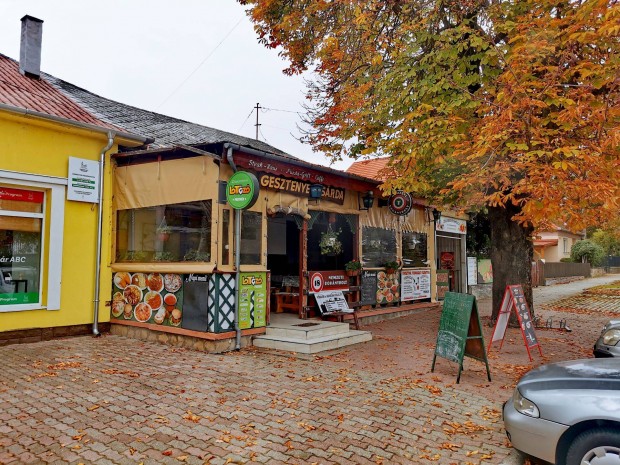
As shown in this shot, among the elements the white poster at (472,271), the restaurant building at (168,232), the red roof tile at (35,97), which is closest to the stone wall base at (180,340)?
the restaurant building at (168,232)

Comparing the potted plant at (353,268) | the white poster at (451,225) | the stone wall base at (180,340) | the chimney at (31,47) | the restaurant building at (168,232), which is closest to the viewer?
the stone wall base at (180,340)

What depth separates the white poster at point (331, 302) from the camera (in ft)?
30.5

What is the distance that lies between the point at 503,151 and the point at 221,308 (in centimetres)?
529

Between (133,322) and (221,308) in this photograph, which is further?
(133,322)

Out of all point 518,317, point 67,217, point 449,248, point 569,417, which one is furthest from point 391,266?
point 569,417

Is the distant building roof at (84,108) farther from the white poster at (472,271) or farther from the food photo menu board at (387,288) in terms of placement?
the white poster at (472,271)

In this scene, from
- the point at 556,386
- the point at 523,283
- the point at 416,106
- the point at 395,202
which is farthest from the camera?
the point at 395,202

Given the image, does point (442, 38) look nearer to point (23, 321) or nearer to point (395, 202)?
point (395, 202)

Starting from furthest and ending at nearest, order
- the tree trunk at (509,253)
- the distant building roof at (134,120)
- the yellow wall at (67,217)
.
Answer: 1. the distant building roof at (134,120)
2. the tree trunk at (509,253)
3. the yellow wall at (67,217)

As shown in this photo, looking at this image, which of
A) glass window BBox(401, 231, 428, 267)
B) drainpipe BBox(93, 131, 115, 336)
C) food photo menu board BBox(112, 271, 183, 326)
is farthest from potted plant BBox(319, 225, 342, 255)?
drainpipe BBox(93, 131, 115, 336)

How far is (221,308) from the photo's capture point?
7.49m

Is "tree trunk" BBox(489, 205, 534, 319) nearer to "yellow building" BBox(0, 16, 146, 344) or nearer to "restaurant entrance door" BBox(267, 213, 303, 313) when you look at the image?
"restaurant entrance door" BBox(267, 213, 303, 313)

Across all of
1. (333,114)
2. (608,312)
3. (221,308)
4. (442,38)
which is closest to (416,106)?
(442,38)

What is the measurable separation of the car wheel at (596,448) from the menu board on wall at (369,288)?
7.91 meters
